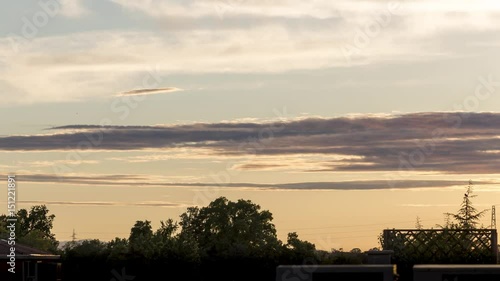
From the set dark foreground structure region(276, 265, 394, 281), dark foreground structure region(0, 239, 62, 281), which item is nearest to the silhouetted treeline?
dark foreground structure region(0, 239, 62, 281)

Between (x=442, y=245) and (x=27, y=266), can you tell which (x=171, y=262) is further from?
(x=442, y=245)

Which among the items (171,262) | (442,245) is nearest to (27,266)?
(171,262)

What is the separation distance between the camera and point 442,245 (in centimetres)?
5088

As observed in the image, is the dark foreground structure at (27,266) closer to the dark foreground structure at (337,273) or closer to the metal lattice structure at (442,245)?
the metal lattice structure at (442,245)

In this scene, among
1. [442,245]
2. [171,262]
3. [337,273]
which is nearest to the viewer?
[337,273]

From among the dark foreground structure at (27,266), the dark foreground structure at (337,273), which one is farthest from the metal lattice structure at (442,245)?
the dark foreground structure at (27,266)

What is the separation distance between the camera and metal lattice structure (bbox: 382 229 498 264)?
1955 inches

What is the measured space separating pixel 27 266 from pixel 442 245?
71.2 feet

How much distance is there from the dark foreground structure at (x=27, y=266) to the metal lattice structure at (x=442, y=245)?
741 inches

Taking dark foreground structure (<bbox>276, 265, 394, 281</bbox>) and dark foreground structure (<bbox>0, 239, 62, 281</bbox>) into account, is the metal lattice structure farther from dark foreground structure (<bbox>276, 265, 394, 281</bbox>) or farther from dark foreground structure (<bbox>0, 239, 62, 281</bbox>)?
dark foreground structure (<bbox>0, 239, 62, 281</bbox>)

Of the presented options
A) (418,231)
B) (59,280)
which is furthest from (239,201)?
(418,231)

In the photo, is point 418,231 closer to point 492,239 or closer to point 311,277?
point 492,239

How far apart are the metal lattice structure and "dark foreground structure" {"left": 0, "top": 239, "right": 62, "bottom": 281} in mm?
18809

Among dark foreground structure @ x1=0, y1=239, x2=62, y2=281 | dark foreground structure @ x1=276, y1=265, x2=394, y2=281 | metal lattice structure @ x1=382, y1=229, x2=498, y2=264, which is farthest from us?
dark foreground structure @ x1=0, y1=239, x2=62, y2=281
